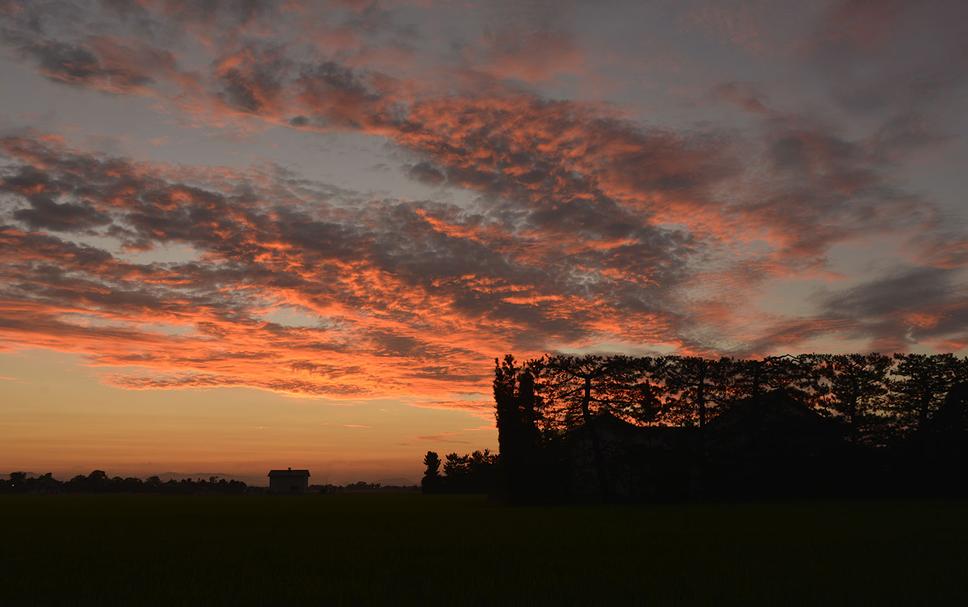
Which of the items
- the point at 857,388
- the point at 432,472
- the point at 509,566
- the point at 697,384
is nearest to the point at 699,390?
the point at 697,384

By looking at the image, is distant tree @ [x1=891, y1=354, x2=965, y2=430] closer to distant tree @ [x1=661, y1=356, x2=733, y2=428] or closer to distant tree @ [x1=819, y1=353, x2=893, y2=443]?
distant tree @ [x1=819, y1=353, x2=893, y2=443]

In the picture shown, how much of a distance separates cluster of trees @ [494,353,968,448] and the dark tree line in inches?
2.7

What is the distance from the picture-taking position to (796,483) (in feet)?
168

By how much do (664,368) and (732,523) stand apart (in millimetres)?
26050

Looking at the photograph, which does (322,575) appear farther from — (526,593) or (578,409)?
(578,409)

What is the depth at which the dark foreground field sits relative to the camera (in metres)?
10.9

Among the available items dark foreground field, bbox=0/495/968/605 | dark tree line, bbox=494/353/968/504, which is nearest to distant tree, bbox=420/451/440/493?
dark tree line, bbox=494/353/968/504

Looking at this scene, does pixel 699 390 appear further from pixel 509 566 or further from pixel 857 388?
pixel 509 566

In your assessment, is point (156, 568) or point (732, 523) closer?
point (156, 568)

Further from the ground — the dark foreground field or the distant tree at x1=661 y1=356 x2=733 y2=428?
the distant tree at x1=661 y1=356 x2=733 y2=428

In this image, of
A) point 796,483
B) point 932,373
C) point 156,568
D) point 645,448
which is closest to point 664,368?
point 645,448

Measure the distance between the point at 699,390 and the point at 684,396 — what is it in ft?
3.81

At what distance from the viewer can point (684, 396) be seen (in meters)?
51.9

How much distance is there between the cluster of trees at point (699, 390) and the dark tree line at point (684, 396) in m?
0.07
